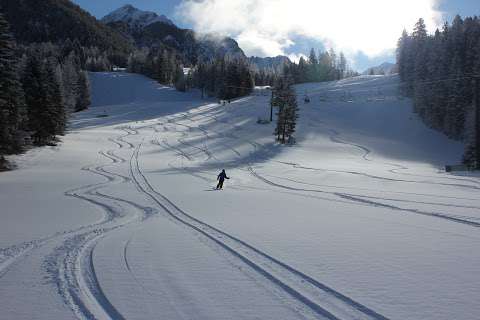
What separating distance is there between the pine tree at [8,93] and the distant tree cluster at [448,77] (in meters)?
54.1

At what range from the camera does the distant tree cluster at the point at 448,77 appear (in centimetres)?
6278

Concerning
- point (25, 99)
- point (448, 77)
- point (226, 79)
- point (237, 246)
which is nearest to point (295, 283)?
point (237, 246)

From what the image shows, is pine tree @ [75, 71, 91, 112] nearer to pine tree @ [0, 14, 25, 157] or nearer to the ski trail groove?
pine tree @ [0, 14, 25, 157]

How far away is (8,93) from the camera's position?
3209 cm

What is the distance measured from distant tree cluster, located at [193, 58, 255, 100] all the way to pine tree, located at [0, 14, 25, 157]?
282ft

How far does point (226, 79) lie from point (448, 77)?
63.5 meters

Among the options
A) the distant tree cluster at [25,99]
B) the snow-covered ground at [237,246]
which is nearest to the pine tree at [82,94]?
the distant tree cluster at [25,99]

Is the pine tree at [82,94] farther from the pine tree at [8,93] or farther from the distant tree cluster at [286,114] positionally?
the pine tree at [8,93]

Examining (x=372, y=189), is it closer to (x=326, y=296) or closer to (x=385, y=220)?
(x=385, y=220)

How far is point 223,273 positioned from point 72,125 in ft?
256

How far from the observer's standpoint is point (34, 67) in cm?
4503

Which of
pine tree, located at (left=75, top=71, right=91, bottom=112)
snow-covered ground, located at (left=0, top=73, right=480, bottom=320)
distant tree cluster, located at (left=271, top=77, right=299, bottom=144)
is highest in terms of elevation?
pine tree, located at (left=75, top=71, right=91, bottom=112)

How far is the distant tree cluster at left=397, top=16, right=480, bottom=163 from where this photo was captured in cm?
6278

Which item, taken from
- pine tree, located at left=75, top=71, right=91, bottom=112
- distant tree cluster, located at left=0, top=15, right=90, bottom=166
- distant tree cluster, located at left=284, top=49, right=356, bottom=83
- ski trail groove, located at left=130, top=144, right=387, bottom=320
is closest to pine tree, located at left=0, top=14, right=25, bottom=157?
distant tree cluster, located at left=0, top=15, right=90, bottom=166
